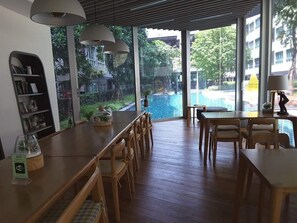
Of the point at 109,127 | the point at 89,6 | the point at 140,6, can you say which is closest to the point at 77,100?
the point at 89,6

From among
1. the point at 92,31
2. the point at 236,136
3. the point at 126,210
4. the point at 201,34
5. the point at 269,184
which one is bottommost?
the point at 126,210

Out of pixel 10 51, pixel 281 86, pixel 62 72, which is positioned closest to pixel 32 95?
pixel 10 51

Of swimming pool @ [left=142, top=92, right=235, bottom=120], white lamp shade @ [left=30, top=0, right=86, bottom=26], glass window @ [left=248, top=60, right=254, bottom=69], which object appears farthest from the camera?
swimming pool @ [left=142, top=92, right=235, bottom=120]

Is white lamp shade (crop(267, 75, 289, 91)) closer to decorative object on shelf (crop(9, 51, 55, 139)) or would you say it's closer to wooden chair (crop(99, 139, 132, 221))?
wooden chair (crop(99, 139, 132, 221))

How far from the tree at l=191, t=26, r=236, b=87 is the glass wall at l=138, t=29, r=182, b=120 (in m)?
0.64

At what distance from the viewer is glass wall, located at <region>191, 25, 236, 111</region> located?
6.88m

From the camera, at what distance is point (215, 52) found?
23.2ft

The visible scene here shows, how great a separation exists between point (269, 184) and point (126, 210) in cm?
154

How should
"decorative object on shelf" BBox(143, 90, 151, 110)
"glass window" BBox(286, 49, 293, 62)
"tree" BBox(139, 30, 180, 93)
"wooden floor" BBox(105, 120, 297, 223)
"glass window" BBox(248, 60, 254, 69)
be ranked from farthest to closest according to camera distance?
"tree" BBox(139, 30, 180, 93)
"decorative object on shelf" BBox(143, 90, 151, 110)
"glass window" BBox(248, 60, 254, 69)
"glass window" BBox(286, 49, 293, 62)
"wooden floor" BBox(105, 120, 297, 223)

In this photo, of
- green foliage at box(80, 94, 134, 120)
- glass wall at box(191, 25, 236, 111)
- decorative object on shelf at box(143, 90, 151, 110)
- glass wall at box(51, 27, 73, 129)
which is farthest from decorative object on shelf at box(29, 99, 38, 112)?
glass wall at box(191, 25, 236, 111)

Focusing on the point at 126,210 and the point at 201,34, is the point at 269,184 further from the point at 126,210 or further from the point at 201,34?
the point at 201,34

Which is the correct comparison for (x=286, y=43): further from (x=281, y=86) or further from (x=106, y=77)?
(x=106, y=77)

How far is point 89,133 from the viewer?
2738 mm

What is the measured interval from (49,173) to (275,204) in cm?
136
